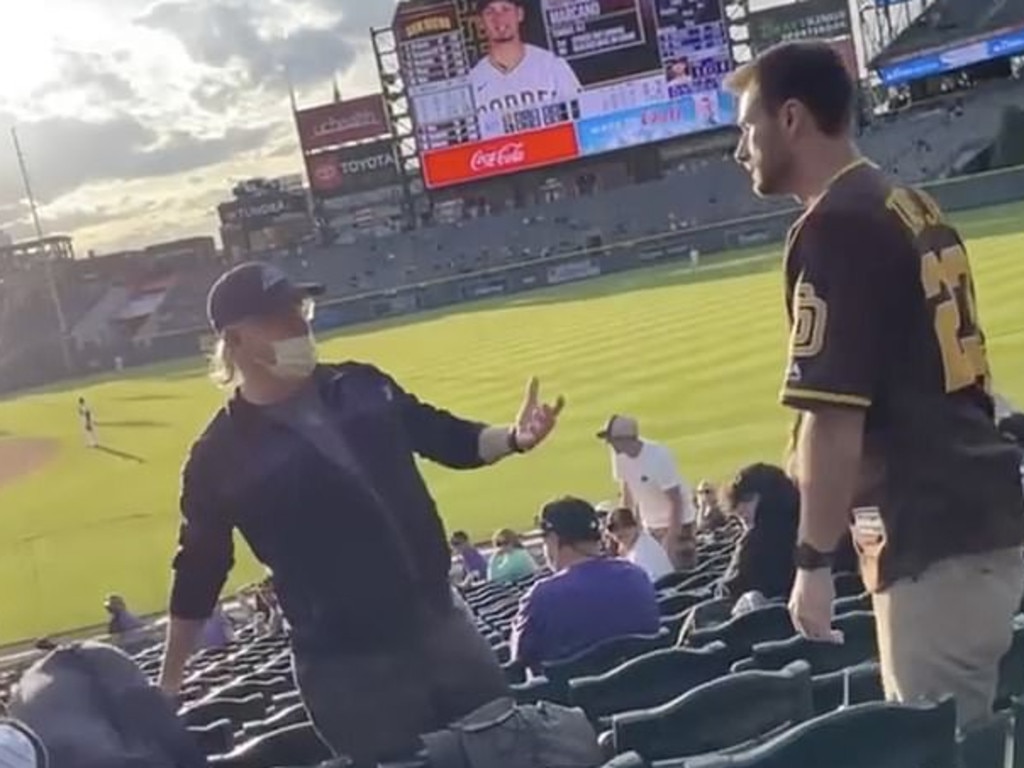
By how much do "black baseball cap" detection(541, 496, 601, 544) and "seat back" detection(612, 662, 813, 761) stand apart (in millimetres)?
1912

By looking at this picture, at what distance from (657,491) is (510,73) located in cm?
3936

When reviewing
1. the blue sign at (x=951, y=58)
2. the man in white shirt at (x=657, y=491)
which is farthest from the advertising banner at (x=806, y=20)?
the man in white shirt at (x=657, y=491)

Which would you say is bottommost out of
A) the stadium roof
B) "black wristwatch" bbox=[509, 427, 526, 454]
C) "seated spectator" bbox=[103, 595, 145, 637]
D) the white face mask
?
"seated spectator" bbox=[103, 595, 145, 637]

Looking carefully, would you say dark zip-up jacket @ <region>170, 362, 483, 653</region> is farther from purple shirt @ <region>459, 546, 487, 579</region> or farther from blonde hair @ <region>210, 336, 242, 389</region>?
purple shirt @ <region>459, 546, 487, 579</region>

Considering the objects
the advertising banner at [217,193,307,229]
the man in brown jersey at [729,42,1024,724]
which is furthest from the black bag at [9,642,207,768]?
the advertising banner at [217,193,307,229]

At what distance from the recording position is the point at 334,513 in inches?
128

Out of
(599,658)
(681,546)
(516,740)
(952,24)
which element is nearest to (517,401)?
(681,546)

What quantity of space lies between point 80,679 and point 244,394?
0.63 m

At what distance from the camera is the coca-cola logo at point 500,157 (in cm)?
4744

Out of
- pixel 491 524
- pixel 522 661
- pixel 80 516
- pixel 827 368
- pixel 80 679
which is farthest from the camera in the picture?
pixel 80 516

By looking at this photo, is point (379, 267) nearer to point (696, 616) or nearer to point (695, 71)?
point (695, 71)

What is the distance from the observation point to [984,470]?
282cm

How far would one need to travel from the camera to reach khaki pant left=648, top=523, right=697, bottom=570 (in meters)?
8.80

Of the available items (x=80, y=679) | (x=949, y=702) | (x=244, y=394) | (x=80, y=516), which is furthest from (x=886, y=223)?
(x=80, y=516)
